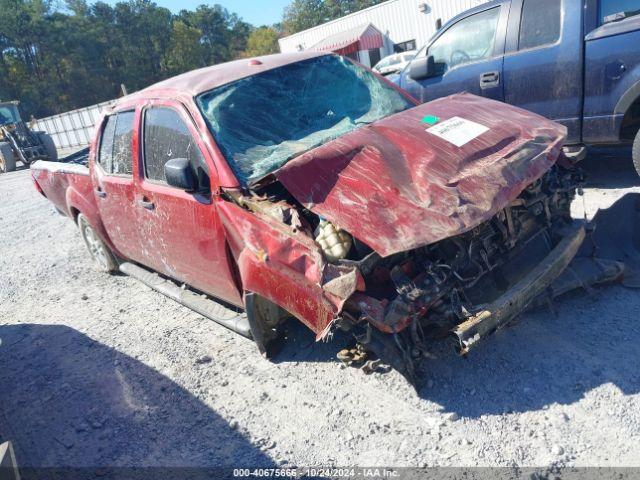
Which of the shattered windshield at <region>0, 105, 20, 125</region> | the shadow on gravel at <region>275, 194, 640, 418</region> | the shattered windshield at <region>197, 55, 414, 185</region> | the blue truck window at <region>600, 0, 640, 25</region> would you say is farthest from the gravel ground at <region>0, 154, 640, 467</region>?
the shattered windshield at <region>0, 105, 20, 125</region>

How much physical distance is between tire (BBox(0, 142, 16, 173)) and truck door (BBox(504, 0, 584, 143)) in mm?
18806

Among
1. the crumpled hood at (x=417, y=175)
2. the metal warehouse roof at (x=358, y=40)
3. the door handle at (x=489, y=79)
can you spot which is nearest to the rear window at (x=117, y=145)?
the crumpled hood at (x=417, y=175)

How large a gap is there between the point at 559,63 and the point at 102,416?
16.2ft

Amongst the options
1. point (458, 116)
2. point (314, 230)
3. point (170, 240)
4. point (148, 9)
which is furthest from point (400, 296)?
point (148, 9)

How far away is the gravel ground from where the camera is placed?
2.43 meters

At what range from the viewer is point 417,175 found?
2725mm

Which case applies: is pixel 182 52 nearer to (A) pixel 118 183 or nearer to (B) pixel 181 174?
(A) pixel 118 183

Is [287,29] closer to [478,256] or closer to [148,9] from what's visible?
[148,9]

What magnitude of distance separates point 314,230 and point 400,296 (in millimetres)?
597

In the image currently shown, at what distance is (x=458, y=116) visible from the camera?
10.9 feet

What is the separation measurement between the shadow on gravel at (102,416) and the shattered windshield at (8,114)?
18.2m

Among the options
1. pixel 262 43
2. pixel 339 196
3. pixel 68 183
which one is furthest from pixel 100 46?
pixel 339 196

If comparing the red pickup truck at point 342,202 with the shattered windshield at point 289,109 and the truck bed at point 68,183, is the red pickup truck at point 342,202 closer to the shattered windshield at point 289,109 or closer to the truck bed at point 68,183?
the shattered windshield at point 289,109

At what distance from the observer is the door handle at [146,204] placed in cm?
374
